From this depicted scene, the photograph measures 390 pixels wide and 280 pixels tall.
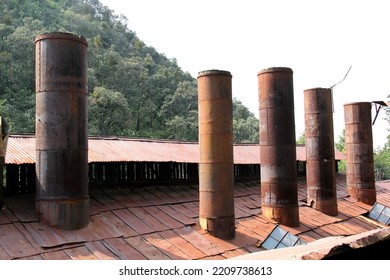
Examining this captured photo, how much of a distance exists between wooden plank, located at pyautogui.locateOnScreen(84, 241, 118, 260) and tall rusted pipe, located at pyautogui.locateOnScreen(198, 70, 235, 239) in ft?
11.8

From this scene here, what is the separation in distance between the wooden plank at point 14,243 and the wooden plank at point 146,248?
8.08ft

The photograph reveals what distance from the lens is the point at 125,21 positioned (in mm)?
66812

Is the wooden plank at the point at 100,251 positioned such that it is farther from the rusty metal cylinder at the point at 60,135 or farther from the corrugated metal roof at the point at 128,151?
the corrugated metal roof at the point at 128,151

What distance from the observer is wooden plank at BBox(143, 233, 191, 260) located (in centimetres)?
1081

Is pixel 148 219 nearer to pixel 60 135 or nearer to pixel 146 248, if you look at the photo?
pixel 146 248

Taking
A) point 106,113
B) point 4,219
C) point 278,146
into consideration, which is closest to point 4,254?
point 4,219

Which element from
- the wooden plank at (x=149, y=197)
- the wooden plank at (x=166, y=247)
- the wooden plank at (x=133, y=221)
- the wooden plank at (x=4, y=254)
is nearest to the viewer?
the wooden plank at (x=4, y=254)

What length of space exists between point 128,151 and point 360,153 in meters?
12.5

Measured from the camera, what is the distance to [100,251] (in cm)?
1010

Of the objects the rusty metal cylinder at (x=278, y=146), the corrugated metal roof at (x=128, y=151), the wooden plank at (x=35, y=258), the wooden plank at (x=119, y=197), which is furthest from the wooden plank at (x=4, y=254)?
the rusty metal cylinder at (x=278, y=146)

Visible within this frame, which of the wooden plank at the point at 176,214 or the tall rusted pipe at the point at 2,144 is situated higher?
the tall rusted pipe at the point at 2,144

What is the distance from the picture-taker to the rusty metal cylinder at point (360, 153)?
836 inches

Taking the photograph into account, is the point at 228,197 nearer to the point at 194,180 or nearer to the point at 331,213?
the point at 194,180

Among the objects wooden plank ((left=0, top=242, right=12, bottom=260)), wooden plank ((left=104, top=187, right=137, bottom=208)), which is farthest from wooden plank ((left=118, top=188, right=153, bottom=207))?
wooden plank ((left=0, top=242, right=12, bottom=260))
